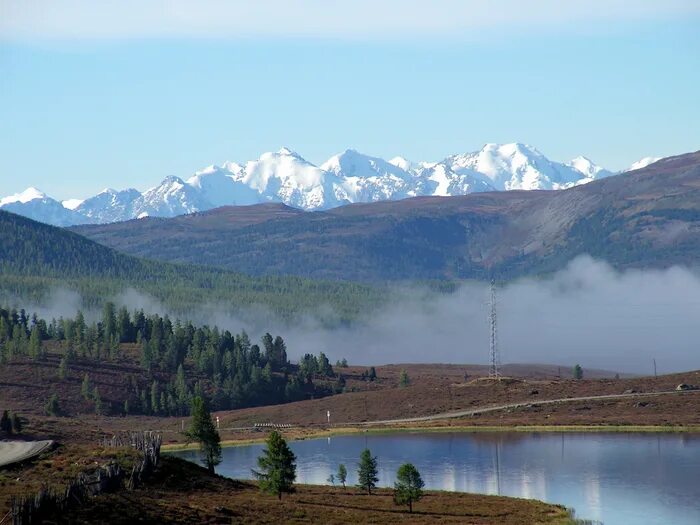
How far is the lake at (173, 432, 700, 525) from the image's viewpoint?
12525 cm

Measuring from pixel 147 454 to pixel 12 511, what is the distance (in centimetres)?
2904

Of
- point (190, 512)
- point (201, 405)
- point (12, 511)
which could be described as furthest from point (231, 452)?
point (12, 511)

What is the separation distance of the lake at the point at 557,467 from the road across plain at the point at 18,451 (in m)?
39.2

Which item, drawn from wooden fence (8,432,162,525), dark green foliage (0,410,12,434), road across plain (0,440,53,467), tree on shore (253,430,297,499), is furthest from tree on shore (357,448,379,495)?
dark green foliage (0,410,12,434)

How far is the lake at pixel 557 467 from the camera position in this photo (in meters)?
125

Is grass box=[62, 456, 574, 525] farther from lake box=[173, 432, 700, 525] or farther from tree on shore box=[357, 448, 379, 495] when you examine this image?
lake box=[173, 432, 700, 525]

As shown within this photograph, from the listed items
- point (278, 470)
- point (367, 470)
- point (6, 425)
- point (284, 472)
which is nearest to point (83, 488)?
point (278, 470)

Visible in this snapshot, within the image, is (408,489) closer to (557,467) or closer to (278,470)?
(278,470)

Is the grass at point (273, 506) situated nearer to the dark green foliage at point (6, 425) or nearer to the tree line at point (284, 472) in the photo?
the tree line at point (284, 472)

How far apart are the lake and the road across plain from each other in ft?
129

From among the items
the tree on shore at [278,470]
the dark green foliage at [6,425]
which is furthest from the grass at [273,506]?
the dark green foliage at [6,425]

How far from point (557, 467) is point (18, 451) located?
223 ft

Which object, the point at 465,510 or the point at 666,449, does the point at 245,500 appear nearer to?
the point at 465,510

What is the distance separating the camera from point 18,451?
11606 centimetres
